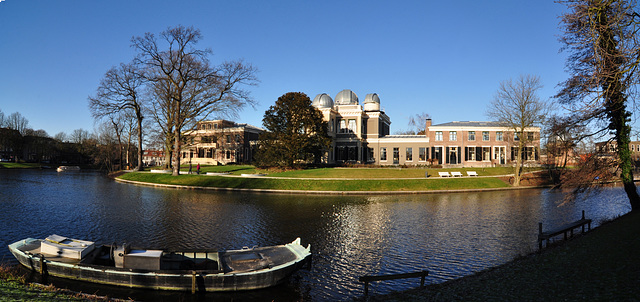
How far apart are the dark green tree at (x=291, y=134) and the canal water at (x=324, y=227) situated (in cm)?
2019

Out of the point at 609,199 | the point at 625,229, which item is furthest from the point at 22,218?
the point at 609,199

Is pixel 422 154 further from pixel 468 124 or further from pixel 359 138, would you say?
pixel 359 138

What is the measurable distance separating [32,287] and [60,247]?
2.94 metres

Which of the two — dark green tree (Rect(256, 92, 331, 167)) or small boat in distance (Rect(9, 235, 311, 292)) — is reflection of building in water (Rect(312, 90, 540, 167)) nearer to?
dark green tree (Rect(256, 92, 331, 167))

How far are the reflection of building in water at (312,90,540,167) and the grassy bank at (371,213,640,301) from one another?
1847 inches

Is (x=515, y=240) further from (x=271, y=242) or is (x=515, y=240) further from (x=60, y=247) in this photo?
(x=60, y=247)

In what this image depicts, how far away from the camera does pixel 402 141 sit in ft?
206

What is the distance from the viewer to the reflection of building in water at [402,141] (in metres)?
60.0

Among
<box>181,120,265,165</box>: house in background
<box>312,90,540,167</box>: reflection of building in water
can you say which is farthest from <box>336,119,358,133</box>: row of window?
<box>181,120,265,165</box>: house in background

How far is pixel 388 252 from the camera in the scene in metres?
15.0

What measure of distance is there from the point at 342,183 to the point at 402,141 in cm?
2745

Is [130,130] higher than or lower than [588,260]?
higher

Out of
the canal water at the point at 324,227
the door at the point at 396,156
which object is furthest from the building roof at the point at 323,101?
the canal water at the point at 324,227

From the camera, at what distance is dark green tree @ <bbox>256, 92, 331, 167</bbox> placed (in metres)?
52.1
